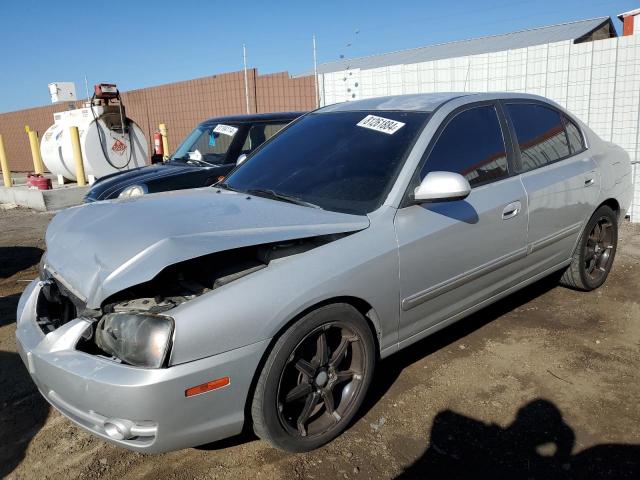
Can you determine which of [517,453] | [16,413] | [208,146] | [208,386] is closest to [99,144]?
[208,146]

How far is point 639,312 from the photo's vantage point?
13.8 feet

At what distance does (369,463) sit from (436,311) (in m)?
0.98

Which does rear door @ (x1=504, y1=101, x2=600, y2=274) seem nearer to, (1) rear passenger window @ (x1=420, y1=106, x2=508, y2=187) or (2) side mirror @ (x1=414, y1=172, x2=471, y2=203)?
(1) rear passenger window @ (x1=420, y1=106, x2=508, y2=187)

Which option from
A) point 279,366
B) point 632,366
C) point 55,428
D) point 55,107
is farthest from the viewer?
point 55,107

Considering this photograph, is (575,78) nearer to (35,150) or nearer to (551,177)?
(551,177)

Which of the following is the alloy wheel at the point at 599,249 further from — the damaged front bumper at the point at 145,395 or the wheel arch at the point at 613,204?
the damaged front bumper at the point at 145,395

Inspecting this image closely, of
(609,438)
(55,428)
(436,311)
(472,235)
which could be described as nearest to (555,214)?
(472,235)

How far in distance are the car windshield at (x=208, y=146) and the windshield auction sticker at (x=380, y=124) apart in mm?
3414

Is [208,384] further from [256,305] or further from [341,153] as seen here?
[341,153]

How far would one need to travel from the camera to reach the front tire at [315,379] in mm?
2336

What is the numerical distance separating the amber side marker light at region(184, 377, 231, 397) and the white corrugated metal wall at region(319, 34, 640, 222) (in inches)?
258

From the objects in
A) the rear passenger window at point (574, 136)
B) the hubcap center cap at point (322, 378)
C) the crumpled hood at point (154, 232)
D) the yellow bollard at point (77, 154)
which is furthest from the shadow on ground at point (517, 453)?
the yellow bollard at point (77, 154)

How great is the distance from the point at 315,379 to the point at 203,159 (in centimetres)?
461

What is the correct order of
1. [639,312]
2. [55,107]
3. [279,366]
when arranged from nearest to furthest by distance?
1. [279,366]
2. [639,312]
3. [55,107]
